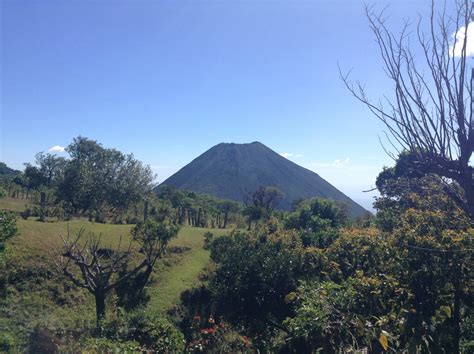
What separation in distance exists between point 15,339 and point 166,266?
407 inches

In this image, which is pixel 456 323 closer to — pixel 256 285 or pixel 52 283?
pixel 256 285

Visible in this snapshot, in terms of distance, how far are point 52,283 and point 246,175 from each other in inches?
3754

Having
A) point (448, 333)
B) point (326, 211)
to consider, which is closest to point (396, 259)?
point (448, 333)

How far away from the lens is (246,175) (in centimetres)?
11000

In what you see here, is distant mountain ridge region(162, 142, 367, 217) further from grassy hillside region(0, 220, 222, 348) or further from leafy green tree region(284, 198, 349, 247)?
grassy hillside region(0, 220, 222, 348)

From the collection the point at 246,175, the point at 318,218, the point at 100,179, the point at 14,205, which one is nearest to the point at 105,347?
the point at 318,218

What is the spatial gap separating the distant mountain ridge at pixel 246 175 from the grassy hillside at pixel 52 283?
71.8 metres

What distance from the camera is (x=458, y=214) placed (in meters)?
5.88

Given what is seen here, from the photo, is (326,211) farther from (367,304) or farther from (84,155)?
(367,304)

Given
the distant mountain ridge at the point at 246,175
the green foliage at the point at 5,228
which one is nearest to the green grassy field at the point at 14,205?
the green foliage at the point at 5,228

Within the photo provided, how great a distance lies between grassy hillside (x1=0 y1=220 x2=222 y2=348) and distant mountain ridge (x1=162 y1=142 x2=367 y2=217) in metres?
71.8

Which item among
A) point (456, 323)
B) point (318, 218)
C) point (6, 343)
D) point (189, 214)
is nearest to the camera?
point (456, 323)

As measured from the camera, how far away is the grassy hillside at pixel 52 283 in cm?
1253

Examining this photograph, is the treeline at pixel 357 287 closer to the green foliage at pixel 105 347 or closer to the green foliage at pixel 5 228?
the green foliage at pixel 105 347
